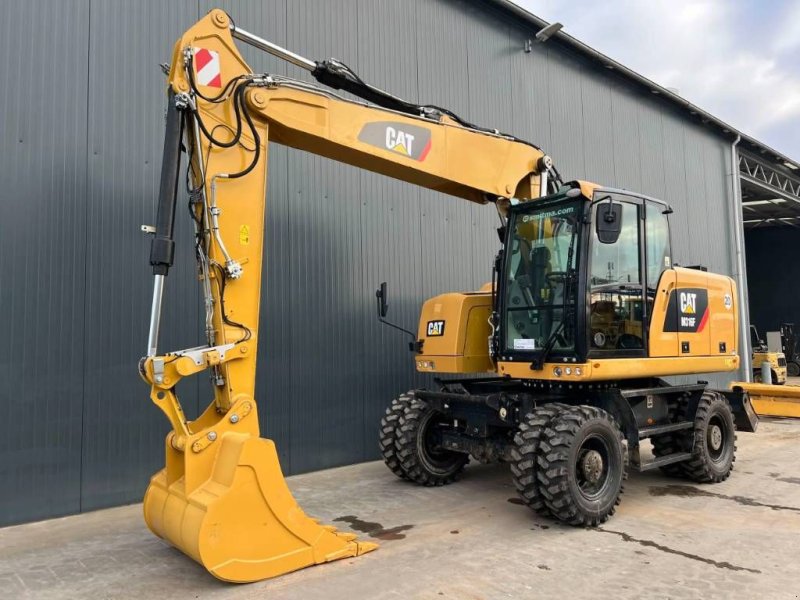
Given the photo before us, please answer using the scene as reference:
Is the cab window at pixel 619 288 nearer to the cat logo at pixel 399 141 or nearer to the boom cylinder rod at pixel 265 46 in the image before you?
the cat logo at pixel 399 141

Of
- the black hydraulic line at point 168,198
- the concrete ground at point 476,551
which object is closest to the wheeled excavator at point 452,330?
the black hydraulic line at point 168,198

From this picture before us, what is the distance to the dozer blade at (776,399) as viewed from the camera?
10891 millimetres

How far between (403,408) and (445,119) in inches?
124

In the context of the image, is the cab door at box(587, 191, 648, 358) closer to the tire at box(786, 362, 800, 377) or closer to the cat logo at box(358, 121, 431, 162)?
the cat logo at box(358, 121, 431, 162)

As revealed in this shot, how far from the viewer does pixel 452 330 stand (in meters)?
6.45

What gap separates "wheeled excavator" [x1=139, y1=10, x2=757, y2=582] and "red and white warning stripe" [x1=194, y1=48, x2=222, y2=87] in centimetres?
2

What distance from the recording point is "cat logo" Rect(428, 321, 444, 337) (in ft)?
21.6

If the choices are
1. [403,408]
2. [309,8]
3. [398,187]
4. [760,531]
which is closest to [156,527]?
[403,408]

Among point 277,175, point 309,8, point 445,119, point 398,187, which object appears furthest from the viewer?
point 398,187

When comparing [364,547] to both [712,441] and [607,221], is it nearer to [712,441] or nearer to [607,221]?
[607,221]

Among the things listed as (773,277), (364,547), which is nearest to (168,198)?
(364,547)

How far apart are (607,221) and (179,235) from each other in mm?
4660

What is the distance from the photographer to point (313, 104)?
16.4ft

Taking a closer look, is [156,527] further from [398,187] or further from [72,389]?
[398,187]
